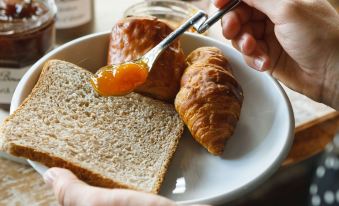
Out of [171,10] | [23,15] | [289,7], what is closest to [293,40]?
[289,7]

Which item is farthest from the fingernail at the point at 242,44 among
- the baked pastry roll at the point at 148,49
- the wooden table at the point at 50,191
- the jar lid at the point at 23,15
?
the jar lid at the point at 23,15

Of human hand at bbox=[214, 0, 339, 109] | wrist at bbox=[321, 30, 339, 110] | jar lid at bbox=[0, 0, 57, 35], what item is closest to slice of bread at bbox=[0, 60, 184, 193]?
jar lid at bbox=[0, 0, 57, 35]

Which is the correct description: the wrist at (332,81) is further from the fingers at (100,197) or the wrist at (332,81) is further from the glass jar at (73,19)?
the glass jar at (73,19)

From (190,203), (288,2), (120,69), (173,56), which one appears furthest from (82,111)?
(288,2)

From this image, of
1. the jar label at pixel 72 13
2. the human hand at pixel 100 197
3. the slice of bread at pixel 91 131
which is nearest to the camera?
the human hand at pixel 100 197

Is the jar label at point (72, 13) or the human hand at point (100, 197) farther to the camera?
the jar label at point (72, 13)

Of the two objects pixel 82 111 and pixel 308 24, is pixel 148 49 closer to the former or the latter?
pixel 82 111

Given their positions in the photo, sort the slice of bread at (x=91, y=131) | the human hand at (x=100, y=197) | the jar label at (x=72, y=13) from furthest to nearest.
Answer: the jar label at (x=72, y=13)
the slice of bread at (x=91, y=131)
the human hand at (x=100, y=197)
